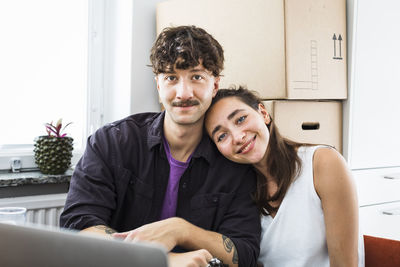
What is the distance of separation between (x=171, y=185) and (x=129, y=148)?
7.0 inches

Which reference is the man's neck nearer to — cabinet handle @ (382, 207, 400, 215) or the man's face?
the man's face

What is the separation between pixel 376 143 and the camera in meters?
1.53

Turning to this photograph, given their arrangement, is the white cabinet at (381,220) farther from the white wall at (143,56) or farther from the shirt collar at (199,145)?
the white wall at (143,56)

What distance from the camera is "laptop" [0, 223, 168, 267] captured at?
0.37 metres

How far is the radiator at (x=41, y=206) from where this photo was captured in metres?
1.50

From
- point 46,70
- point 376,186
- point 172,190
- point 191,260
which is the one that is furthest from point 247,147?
point 46,70

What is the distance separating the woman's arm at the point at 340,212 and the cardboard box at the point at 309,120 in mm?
314

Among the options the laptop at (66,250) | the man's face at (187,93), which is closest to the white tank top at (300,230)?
the man's face at (187,93)

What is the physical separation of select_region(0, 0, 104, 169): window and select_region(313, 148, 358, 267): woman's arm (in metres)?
1.21

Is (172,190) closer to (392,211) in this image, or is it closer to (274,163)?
(274,163)

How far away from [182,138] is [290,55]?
489mm

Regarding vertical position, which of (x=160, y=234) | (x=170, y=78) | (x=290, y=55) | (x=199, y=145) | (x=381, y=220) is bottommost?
(x=381, y=220)

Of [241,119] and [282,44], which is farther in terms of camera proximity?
[282,44]

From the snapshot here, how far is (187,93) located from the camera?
43.0 inches
